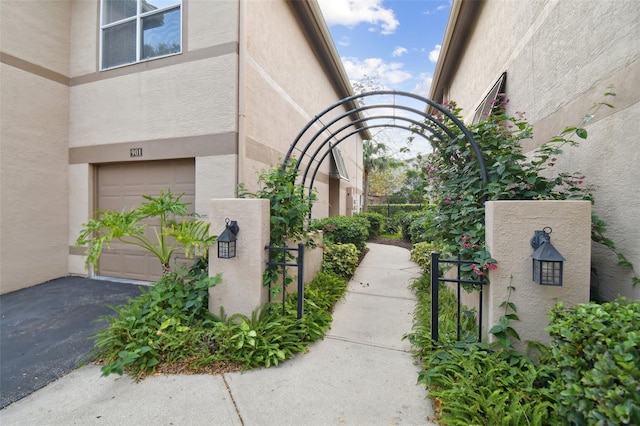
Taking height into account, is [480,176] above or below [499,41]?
below

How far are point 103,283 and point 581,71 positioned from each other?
8.54 meters

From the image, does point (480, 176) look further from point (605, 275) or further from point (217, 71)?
point (217, 71)

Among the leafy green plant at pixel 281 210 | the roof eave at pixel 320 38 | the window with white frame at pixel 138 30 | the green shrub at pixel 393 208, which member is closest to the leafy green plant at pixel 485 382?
the leafy green plant at pixel 281 210

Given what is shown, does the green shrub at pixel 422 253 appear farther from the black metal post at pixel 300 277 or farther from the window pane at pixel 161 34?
the window pane at pixel 161 34

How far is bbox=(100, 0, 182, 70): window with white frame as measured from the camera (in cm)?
529

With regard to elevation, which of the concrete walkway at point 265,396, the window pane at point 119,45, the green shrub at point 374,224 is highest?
the window pane at point 119,45

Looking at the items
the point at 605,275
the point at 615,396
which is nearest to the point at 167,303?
the point at 615,396

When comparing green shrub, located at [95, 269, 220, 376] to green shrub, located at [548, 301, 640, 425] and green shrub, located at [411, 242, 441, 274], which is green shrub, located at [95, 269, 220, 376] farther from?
green shrub, located at [411, 242, 441, 274]

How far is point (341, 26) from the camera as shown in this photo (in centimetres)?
1183

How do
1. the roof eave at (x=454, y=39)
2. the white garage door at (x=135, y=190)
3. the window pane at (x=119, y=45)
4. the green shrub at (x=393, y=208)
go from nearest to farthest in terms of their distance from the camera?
the white garage door at (x=135, y=190) → the window pane at (x=119, y=45) → the roof eave at (x=454, y=39) → the green shrub at (x=393, y=208)

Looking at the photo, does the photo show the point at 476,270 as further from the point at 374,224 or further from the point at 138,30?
the point at 374,224

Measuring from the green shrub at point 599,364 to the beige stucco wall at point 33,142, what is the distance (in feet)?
27.3

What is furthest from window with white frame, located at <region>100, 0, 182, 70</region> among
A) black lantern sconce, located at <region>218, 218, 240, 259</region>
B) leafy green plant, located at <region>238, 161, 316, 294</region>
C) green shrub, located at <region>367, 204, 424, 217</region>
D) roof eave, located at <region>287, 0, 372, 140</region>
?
green shrub, located at <region>367, 204, 424, 217</region>

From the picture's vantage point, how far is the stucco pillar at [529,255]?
102 inches
